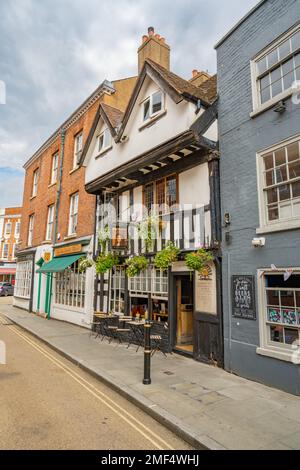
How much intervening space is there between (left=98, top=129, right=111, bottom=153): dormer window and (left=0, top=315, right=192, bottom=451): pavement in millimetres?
8953

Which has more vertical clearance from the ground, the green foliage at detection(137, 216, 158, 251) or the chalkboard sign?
the green foliage at detection(137, 216, 158, 251)

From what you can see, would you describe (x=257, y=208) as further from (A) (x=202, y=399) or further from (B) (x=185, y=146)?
(A) (x=202, y=399)

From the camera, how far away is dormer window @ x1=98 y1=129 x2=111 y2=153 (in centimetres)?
1289

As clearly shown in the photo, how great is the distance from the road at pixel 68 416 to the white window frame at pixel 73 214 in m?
9.48

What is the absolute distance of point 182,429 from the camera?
442 centimetres

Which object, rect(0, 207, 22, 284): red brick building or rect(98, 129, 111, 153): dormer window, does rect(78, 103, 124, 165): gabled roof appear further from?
rect(0, 207, 22, 284): red brick building

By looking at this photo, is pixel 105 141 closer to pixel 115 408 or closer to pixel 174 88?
pixel 174 88

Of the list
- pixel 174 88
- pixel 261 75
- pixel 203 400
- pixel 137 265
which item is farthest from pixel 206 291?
pixel 174 88

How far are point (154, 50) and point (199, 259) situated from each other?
10977 mm

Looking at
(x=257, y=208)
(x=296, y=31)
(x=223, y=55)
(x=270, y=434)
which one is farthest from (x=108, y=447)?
(x=223, y=55)


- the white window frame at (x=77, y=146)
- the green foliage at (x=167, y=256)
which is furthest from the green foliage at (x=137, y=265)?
the white window frame at (x=77, y=146)

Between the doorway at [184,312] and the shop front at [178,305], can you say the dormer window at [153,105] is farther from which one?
the doorway at [184,312]

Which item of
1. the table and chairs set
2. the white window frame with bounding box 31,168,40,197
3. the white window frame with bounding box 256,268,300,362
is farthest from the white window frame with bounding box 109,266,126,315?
the white window frame with bounding box 31,168,40,197
